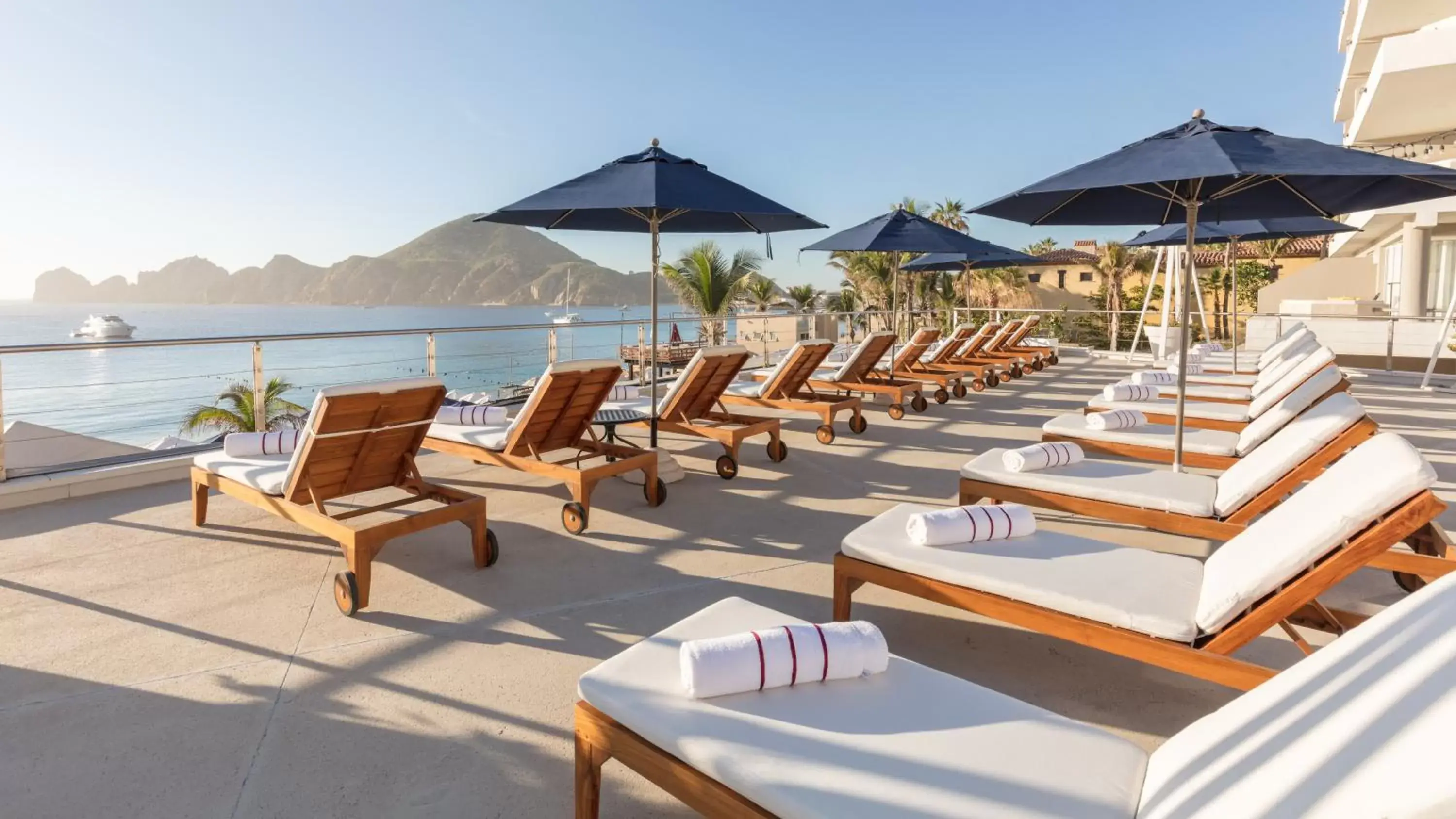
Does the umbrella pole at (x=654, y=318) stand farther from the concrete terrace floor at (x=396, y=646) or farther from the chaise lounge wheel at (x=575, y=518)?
the chaise lounge wheel at (x=575, y=518)

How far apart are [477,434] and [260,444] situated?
1152 millimetres

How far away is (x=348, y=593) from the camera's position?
3088 millimetres

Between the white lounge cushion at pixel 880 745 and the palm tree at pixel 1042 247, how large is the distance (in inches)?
1805

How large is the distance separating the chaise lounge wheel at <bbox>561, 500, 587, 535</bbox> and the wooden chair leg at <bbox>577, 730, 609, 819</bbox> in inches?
93.1

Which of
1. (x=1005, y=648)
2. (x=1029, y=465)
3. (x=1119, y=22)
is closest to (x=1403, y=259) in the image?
(x=1119, y=22)

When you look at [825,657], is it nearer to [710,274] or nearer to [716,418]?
[716,418]

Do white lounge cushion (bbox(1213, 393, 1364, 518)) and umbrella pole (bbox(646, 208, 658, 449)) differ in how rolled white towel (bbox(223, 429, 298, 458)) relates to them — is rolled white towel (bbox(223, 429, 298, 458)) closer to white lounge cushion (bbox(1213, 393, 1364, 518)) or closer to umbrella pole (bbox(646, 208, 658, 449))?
umbrella pole (bbox(646, 208, 658, 449))

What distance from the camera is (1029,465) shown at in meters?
Result: 3.88

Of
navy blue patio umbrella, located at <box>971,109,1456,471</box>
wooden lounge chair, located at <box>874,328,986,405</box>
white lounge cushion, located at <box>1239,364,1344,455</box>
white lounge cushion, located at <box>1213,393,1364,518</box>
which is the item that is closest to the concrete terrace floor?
white lounge cushion, located at <box>1213,393,1364,518</box>

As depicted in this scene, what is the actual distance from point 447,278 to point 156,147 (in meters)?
59.1

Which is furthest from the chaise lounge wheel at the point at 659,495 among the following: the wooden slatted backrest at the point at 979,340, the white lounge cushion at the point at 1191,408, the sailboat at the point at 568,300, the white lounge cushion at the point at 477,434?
the sailboat at the point at 568,300

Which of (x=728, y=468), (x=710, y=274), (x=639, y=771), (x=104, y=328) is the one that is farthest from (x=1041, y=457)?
(x=104, y=328)

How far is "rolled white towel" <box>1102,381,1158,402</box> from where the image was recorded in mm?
6316

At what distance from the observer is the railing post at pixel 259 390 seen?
567cm
